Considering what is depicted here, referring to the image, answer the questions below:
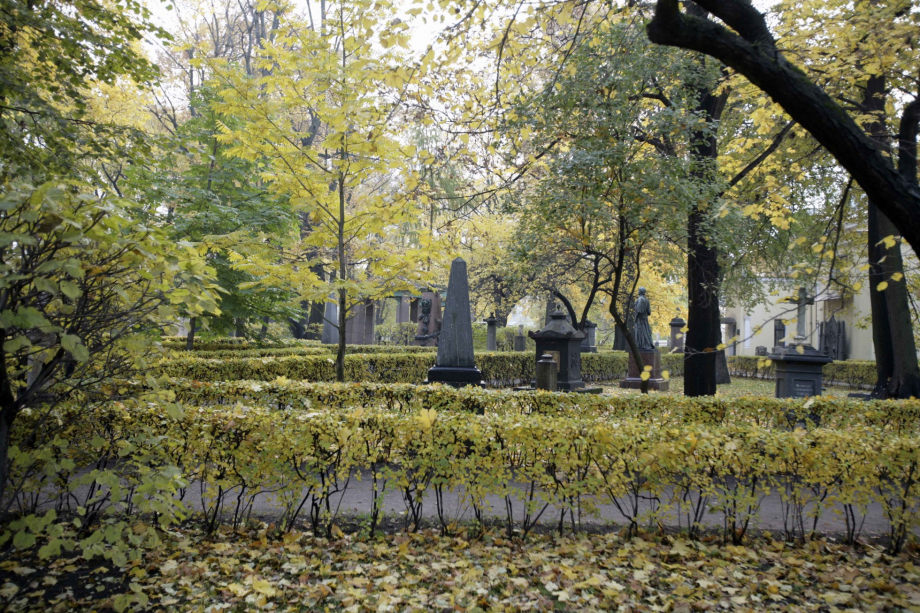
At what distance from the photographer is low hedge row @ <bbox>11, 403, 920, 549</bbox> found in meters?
4.04

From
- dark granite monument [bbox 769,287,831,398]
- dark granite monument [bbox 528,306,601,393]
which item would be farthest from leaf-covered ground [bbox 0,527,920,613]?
dark granite monument [bbox 528,306,601,393]

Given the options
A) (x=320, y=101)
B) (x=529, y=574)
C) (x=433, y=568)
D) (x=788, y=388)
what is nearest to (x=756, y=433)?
(x=529, y=574)

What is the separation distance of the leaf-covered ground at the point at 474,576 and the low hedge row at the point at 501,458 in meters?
0.24

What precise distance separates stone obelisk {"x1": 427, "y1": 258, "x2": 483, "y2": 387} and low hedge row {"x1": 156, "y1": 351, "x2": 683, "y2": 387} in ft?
6.46

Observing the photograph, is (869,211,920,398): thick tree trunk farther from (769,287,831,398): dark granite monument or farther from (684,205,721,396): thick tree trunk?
(684,205,721,396): thick tree trunk

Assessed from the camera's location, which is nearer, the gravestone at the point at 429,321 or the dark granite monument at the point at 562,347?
the dark granite monument at the point at 562,347

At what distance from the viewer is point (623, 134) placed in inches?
276

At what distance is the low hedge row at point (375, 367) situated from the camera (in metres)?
8.57

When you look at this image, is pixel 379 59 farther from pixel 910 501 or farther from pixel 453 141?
pixel 910 501

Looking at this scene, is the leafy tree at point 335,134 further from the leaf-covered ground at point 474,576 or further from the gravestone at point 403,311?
the gravestone at point 403,311

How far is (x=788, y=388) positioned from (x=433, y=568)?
1080 centimetres

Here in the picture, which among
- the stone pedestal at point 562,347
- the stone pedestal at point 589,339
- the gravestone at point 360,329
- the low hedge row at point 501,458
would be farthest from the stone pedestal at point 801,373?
the gravestone at point 360,329

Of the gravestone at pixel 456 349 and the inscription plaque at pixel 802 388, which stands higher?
the gravestone at pixel 456 349

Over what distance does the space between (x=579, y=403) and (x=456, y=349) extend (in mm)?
2676
